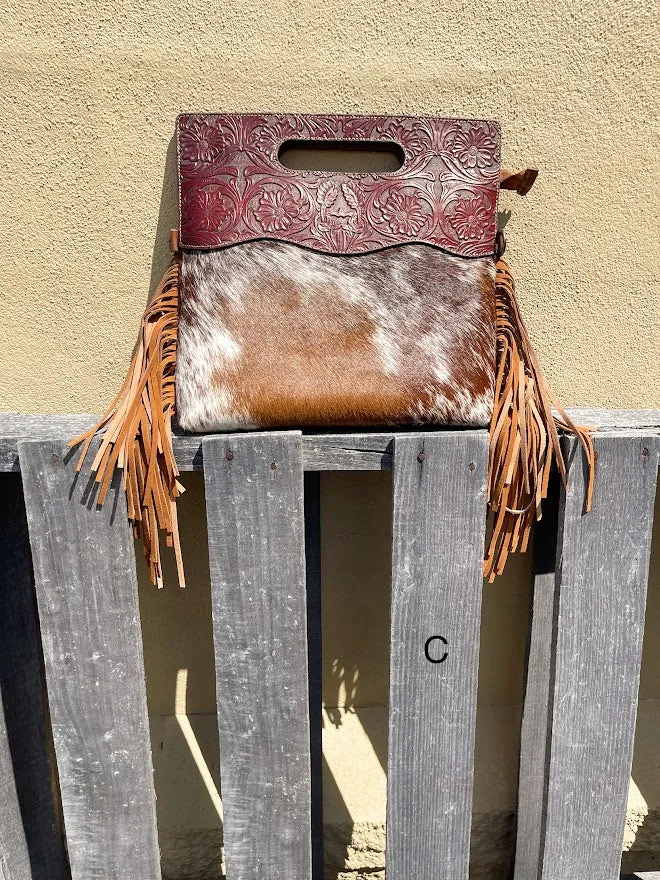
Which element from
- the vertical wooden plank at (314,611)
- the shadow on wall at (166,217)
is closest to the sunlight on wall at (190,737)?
the vertical wooden plank at (314,611)

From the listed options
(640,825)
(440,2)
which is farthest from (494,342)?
(640,825)

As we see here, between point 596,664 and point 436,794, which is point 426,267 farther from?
point 436,794

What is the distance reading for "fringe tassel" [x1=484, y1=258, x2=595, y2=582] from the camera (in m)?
0.67

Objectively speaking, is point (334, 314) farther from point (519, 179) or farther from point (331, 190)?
point (519, 179)

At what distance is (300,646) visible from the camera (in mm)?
689

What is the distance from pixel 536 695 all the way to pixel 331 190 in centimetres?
83

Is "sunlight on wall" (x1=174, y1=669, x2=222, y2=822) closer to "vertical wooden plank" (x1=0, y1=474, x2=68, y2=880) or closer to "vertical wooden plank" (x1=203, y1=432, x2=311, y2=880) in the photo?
"vertical wooden plank" (x1=0, y1=474, x2=68, y2=880)

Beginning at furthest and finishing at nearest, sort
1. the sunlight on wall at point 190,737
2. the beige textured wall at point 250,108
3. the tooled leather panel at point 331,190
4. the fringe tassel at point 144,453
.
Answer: the sunlight on wall at point 190,737 < the beige textured wall at point 250,108 < the tooled leather panel at point 331,190 < the fringe tassel at point 144,453

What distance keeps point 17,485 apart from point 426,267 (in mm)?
629

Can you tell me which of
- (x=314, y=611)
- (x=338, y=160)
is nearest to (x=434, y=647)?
(x=314, y=611)

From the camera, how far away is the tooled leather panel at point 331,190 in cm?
74

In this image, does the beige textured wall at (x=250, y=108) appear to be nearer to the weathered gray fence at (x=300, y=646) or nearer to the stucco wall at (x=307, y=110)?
the stucco wall at (x=307, y=110)

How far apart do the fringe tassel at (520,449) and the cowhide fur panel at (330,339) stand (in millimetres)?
27

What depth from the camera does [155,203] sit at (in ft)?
2.91
